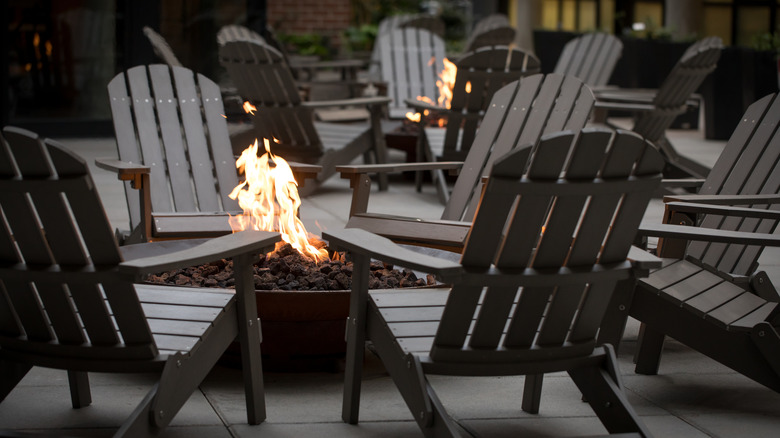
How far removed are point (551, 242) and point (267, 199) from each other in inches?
64.7

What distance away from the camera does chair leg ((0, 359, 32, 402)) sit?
2.58 metres

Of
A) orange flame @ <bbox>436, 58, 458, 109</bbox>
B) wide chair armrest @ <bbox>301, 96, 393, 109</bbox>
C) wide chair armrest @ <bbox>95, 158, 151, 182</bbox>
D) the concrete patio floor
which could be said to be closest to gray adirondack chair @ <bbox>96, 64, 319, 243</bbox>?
wide chair armrest @ <bbox>95, 158, 151, 182</bbox>

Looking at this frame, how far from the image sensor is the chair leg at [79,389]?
9.34 feet

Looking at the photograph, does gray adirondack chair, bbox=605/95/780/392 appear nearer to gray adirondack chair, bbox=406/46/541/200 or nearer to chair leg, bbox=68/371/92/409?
chair leg, bbox=68/371/92/409

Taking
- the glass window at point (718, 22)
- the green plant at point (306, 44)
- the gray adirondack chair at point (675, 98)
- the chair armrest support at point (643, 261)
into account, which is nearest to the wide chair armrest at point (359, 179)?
the chair armrest support at point (643, 261)

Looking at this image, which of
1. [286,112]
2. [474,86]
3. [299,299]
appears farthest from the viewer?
[286,112]

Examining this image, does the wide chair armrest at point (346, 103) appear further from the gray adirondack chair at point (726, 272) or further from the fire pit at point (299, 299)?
the gray adirondack chair at point (726, 272)

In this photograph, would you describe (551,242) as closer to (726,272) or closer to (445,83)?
(726,272)

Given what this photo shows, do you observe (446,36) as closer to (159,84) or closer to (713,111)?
(713,111)

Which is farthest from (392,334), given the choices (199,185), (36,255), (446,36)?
(446,36)

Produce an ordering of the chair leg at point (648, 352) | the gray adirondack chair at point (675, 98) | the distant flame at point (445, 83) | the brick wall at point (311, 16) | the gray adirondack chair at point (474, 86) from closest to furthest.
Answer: the chair leg at point (648, 352)
the gray adirondack chair at point (474, 86)
the gray adirondack chair at point (675, 98)
the distant flame at point (445, 83)
the brick wall at point (311, 16)

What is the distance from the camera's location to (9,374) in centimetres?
260

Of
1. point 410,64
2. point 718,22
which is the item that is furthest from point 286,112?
point 718,22

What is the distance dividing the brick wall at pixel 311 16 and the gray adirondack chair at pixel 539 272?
1222 cm
